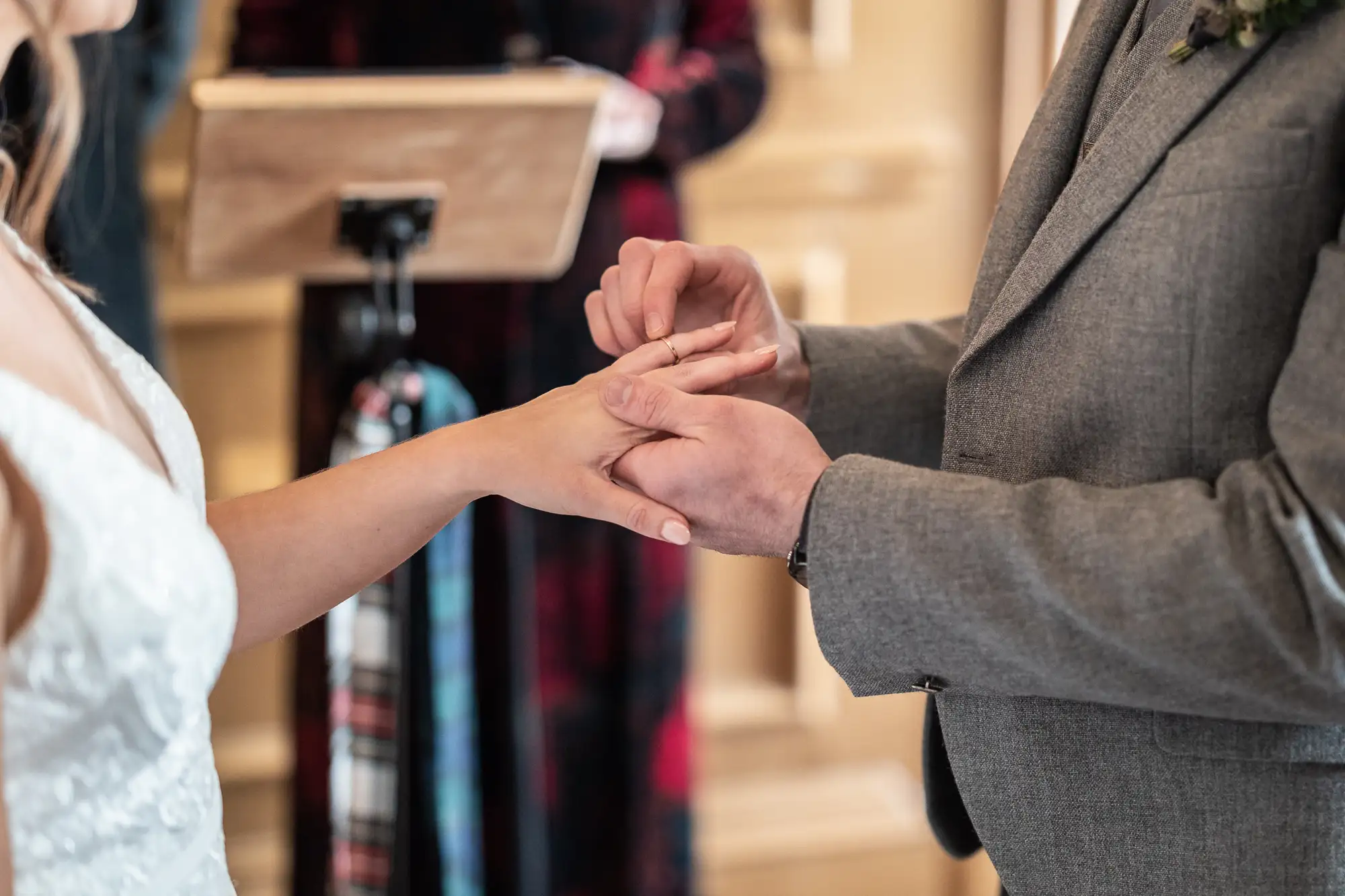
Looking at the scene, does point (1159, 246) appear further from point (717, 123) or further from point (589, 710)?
point (589, 710)

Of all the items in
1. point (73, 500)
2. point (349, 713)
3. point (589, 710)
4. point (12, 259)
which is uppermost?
point (12, 259)

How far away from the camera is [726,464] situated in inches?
38.4

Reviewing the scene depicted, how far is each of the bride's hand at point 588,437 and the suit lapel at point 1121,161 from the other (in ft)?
0.71

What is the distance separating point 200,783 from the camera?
38.9 inches

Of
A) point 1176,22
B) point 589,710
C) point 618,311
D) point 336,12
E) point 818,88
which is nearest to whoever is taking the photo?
point 1176,22

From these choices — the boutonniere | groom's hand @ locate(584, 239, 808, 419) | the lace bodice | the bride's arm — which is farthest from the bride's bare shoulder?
the boutonniere

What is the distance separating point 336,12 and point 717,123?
0.58 metres

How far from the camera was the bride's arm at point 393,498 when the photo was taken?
1102 millimetres

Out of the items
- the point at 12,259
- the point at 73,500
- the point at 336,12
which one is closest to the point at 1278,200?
the point at 73,500

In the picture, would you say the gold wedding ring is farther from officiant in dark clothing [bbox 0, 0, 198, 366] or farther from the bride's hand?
officiant in dark clothing [bbox 0, 0, 198, 366]

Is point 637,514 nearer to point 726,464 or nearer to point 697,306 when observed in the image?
point 726,464

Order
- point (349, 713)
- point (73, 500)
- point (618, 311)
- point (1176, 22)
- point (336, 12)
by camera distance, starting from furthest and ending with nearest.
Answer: point (336, 12) < point (349, 713) < point (618, 311) < point (1176, 22) < point (73, 500)

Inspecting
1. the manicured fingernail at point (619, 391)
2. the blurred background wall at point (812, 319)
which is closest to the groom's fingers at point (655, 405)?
the manicured fingernail at point (619, 391)

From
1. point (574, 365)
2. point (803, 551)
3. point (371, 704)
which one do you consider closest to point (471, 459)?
point (803, 551)
